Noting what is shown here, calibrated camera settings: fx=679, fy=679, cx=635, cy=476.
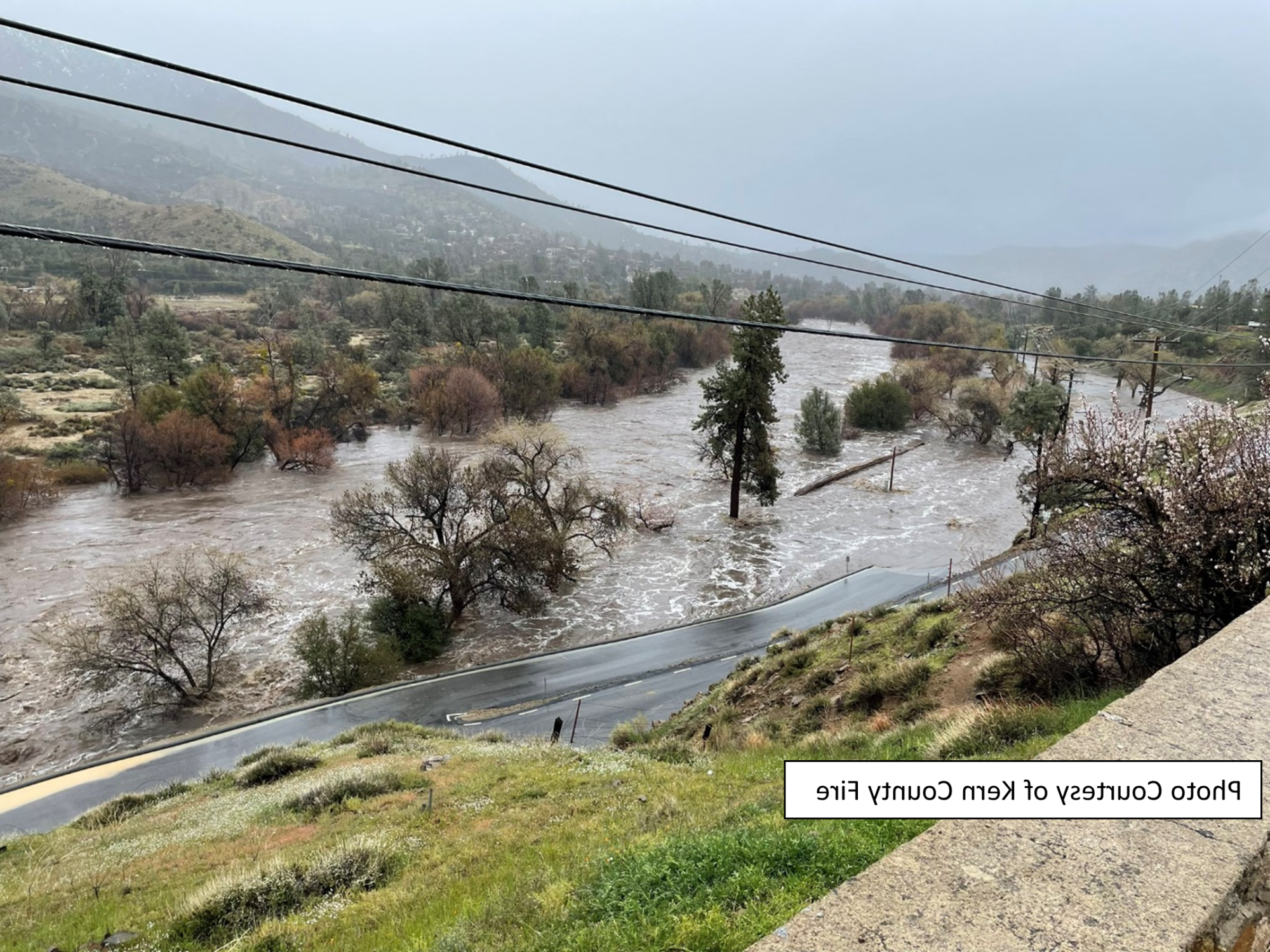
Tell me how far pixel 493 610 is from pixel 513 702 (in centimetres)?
876

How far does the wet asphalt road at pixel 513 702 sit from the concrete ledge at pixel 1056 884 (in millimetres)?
15672

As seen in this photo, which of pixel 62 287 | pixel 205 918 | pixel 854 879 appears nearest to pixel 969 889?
pixel 854 879

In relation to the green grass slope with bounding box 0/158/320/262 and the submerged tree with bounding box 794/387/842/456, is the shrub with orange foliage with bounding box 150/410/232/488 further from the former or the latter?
the green grass slope with bounding box 0/158/320/262

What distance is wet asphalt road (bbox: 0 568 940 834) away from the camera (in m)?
16.8

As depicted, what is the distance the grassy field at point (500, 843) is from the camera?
14.5 feet

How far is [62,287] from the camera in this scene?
89.4 m

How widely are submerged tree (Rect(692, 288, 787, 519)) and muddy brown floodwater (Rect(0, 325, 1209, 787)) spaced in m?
2.76

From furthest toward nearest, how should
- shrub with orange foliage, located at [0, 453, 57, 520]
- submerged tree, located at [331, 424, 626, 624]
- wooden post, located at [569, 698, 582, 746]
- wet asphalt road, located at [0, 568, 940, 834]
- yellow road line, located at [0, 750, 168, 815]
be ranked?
shrub with orange foliage, located at [0, 453, 57, 520]
submerged tree, located at [331, 424, 626, 624]
wooden post, located at [569, 698, 582, 746]
wet asphalt road, located at [0, 568, 940, 834]
yellow road line, located at [0, 750, 168, 815]

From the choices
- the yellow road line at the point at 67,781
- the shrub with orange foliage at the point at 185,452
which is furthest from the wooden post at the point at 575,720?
the shrub with orange foliage at the point at 185,452

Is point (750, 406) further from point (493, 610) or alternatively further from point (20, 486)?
point (20, 486)

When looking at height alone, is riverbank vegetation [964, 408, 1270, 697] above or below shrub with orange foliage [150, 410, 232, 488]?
above

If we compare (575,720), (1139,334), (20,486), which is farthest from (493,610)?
(1139,334)

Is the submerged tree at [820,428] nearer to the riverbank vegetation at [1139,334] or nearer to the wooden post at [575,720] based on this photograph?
the riverbank vegetation at [1139,334]

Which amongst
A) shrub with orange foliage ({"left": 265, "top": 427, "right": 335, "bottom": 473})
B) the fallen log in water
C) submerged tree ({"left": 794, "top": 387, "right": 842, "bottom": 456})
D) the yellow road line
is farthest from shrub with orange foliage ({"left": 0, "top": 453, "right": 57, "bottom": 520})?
submerged tree ({"left": 794, "top": 387, "right": 842, "bottom": 456})
